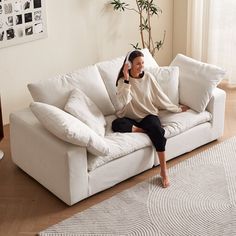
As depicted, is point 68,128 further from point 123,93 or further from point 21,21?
point 21,21

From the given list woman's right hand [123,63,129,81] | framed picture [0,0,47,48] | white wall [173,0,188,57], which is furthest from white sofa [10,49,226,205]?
white wall [173,0,188,57]

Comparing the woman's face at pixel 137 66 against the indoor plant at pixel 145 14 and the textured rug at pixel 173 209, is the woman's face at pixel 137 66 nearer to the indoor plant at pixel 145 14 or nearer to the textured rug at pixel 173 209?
the textured rug at pixel 173 209

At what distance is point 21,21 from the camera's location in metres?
5.55

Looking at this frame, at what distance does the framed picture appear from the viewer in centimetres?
542

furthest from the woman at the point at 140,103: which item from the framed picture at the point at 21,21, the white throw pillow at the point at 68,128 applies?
the framed picture at the point at 21,21

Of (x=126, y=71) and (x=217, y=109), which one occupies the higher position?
(x=126, y=71)

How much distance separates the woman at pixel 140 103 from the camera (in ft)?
15.8

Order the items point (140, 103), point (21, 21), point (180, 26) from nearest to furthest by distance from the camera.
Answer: point (140, 103), point (21, 21), point (180, 26)

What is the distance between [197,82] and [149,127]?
27.4 inches

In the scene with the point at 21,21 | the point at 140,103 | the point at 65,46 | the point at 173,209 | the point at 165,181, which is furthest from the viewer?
the point at 65,46

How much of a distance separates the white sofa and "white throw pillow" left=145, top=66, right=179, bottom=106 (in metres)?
0.02

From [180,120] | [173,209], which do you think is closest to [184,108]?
[180,120]

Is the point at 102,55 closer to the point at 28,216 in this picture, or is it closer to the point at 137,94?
the point at 137,94

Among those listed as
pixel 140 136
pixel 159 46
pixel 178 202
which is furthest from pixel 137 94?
pixel 159 46
